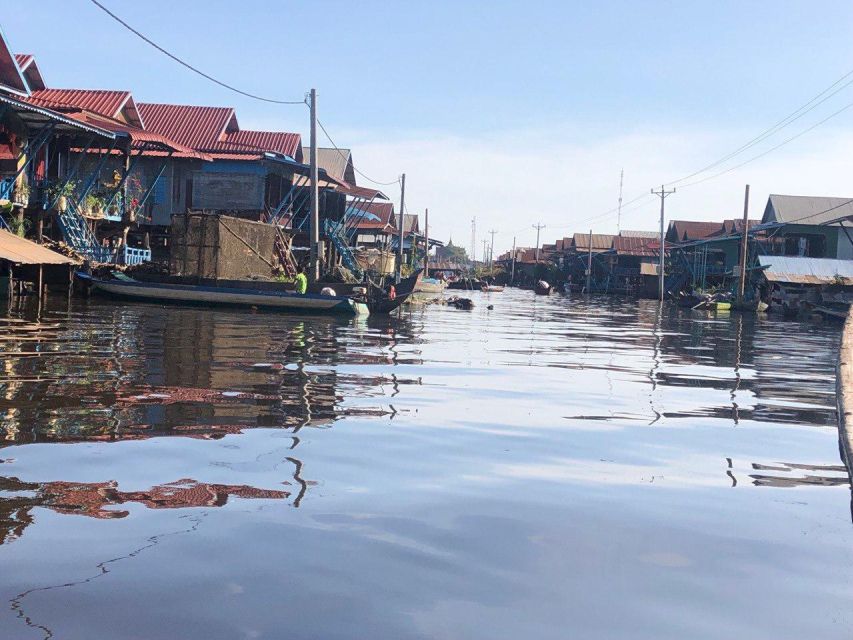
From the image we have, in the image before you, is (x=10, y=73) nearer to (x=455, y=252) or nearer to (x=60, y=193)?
(x=60, y=193)

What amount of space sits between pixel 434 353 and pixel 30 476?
34.7ft

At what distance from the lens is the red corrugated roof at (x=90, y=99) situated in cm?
3145

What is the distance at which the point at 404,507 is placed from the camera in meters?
5.13

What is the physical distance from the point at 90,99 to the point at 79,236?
27.3 feet

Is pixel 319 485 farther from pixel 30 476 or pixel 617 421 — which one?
pixel 617 421

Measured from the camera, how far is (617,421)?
8727 mm

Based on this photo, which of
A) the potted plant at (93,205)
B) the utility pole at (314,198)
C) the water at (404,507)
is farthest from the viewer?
the utility pole at (314,198)

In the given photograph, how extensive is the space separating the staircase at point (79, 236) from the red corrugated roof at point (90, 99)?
5.99 metres

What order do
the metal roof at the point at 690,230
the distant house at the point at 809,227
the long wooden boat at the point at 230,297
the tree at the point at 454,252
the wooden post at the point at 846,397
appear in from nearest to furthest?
1. the wooden post at the point at 846,397
2. the long wooden boat at the point at 230,297
3. the distant house at the point at 809,227
4. the metal roof at the point at 690,230
5. the tree at the point at 454,252

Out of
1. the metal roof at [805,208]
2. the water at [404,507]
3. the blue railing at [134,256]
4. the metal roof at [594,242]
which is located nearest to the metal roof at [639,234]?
Result: the metal roof at [594,242]

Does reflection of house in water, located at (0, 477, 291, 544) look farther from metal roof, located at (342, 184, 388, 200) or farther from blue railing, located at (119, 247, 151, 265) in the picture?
metal roof, located at (342, 184, 388, 200)

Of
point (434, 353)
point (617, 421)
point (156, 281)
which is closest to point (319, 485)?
point (617, 421)

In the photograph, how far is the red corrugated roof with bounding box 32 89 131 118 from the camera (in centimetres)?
3145

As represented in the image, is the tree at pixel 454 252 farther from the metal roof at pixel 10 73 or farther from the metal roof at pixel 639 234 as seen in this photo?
the metal roof at pixel 10 73
